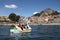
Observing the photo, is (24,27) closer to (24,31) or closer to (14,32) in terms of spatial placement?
(24,31)

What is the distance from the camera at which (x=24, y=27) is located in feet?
284

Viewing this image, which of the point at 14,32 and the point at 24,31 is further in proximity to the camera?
the point at 24,31

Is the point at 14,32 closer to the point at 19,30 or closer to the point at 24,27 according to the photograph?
the point at 19,30

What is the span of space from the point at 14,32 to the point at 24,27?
29.6 ft

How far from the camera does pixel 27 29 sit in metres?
85.4

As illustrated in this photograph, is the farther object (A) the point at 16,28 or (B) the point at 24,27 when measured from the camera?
(B) the point at 24,27

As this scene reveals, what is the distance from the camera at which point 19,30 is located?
266ft

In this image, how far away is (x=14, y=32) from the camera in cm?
7825

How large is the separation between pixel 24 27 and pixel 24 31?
3278 millimetres

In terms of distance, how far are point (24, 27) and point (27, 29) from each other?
1.75 meters

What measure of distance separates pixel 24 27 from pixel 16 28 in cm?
616

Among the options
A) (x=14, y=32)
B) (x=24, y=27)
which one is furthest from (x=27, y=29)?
(x=14, y=32)

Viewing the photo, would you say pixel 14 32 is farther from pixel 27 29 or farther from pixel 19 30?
pixel 27 29

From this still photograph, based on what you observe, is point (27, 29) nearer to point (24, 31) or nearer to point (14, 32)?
point (24, 31)
